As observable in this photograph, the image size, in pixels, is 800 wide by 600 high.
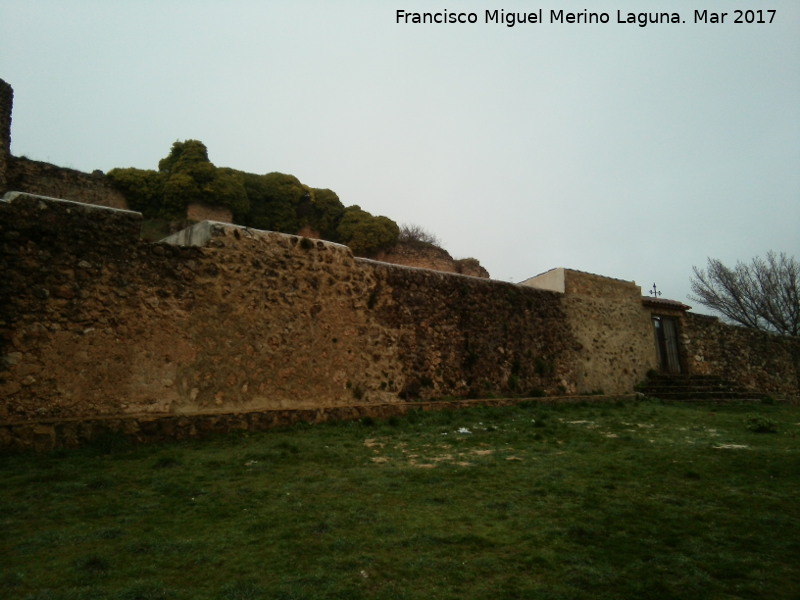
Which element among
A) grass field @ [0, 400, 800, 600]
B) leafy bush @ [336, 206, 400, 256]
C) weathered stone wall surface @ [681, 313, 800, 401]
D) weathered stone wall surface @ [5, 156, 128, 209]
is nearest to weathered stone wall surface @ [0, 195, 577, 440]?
grass field @ [0, 400, 800, 600]

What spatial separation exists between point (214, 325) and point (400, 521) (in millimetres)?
5103

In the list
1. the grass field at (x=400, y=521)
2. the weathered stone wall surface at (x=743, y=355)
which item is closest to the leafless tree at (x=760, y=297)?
the weathered stone wall surface at (x=743, y=355)

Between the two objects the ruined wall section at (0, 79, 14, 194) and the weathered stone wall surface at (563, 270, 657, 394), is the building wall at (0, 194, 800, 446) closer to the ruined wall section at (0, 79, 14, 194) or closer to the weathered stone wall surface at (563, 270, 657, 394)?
the weathered stone wall surface at (563, 270, 657, 394)

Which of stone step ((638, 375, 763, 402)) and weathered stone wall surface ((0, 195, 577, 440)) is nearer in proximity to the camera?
weathered stone wall surface ((0, 195, 577, 440))

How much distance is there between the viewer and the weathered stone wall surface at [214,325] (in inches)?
255

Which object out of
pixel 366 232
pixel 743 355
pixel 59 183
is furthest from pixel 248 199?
pixel 743 355

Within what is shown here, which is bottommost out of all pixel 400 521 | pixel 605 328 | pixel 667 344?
pixel 400 521

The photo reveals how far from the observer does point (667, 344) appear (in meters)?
18.0

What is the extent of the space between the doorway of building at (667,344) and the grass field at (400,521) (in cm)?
1137

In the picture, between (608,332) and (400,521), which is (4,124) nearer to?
(400,521)

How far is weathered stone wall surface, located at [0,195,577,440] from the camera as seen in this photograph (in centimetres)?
648

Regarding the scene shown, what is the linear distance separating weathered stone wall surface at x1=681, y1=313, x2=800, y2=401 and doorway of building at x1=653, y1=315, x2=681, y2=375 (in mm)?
291

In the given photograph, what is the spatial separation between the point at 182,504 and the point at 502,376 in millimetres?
9252

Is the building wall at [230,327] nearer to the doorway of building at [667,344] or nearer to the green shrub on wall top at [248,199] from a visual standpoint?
the doorway of building at [667,344]
